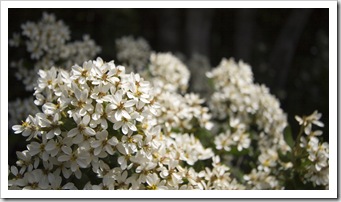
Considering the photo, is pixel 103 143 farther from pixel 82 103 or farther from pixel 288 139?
pixel 288 139

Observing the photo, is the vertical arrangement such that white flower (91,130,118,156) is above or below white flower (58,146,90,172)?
above

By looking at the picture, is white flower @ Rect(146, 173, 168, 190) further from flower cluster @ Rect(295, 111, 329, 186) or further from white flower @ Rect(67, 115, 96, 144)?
flower cluster @ Rect(295, 111, 329, 186)

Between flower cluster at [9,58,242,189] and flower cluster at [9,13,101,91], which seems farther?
flower cluster at [9,13,101,91]

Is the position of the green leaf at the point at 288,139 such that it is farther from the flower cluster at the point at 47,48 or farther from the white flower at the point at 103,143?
the flower cluster at the point at 47,48

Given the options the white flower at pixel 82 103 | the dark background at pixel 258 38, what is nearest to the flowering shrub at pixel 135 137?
the white flower at pixel 82 103

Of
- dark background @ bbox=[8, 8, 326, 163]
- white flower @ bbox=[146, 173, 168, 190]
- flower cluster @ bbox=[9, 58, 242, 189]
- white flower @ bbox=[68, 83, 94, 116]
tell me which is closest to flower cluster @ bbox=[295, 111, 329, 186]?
flower cluster @ bbox=[9, 58, 242, 189]

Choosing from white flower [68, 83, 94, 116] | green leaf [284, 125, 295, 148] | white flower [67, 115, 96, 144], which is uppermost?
white flower [68, 83, 94, 116]
